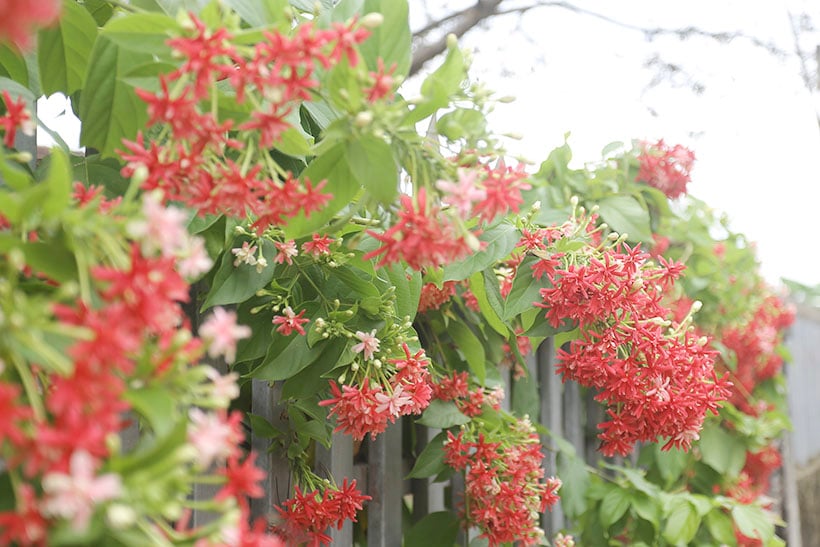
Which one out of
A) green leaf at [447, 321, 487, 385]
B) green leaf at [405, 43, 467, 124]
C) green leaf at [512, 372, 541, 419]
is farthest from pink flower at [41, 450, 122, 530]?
green leaf at [512, 372, 541, 419]

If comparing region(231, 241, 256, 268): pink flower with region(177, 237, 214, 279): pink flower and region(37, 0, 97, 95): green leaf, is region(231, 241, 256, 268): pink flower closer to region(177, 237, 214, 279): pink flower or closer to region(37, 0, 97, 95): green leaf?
region(37, 0, 97, 95): green leaf

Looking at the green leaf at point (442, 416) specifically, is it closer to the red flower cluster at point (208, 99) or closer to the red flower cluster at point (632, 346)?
the red flower cluster at point (632, 346)

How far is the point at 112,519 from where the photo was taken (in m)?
0.40

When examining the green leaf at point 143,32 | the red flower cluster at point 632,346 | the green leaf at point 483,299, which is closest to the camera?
the green leaf at point 143,32

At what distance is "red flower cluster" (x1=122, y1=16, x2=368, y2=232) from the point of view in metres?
0.56

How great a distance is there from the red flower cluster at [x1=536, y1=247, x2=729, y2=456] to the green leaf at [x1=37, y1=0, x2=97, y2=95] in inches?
24.3

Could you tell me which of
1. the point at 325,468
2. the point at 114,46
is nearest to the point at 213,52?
the point at 114,46

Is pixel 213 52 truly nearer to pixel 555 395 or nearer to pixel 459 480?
pixel 459 480

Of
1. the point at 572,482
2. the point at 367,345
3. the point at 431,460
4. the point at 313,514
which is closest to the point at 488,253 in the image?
the point at 367,345

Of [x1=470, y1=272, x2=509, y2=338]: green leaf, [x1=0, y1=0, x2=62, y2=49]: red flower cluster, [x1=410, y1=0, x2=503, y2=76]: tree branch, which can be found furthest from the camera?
[x1=410, y1=0, x2=503, y2=76]: tree branch

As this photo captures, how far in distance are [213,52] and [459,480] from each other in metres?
1.19

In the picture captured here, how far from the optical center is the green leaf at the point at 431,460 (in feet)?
4.50

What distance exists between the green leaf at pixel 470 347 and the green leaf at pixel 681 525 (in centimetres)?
60

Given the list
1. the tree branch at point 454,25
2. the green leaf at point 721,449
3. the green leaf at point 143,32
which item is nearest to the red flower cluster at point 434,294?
the green leaf at point 143,32
